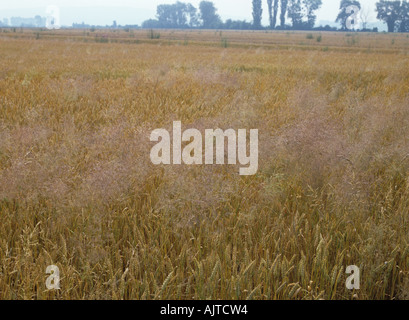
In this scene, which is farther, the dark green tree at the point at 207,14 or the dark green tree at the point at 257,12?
the dark green tree at the point at 207,14

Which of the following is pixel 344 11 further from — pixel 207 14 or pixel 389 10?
pixel 207 14

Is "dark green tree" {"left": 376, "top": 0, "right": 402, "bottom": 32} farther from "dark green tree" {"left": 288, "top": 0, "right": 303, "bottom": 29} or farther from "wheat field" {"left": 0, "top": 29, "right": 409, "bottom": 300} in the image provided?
"wheat field" {"left": 0, "top": 29, "right": 409, "bottom": 300}

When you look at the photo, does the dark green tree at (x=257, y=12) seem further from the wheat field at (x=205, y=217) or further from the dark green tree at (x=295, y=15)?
the wheat field at (x=205, y=217)

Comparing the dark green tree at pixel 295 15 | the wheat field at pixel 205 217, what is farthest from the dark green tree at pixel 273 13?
the wheat field at pixel 205 217

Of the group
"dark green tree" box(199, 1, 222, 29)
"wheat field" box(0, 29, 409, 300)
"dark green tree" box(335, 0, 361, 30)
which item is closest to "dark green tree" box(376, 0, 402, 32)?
"dark green tree" box(335, 0, 361, 30)

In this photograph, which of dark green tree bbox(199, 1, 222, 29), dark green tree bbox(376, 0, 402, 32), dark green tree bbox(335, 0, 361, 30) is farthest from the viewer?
dark green tree bbox(199, 1, 222, 29)

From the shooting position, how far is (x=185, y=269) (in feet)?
6.73

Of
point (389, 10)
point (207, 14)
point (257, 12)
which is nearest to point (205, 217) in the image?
point (389, 10)

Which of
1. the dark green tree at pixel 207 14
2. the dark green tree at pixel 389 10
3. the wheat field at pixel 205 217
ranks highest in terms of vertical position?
the dark green tree at pixel 207 14

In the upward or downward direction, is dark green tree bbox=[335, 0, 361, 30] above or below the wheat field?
above

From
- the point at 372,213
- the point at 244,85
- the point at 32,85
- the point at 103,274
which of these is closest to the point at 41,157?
the point at 103,274
